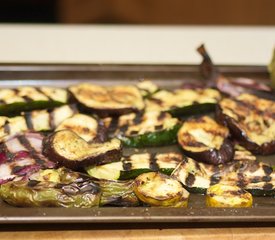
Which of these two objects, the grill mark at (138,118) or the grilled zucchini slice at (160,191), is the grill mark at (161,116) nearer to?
the grill mark at (138,118)

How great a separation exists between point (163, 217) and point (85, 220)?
261 mm

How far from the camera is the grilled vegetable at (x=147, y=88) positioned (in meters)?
3.02

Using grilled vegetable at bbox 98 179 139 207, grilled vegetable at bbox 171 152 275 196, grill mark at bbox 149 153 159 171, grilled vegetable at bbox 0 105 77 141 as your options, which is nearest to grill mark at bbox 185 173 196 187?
grilled vegetable at bbox 171 152 275 196

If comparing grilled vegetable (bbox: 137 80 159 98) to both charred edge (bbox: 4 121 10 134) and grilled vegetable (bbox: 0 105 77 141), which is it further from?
charred edge (bbox: 4 121 10 134)

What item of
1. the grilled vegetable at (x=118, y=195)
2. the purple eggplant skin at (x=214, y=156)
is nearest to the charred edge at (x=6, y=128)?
the grilled vegetable at (x=118, y=195)

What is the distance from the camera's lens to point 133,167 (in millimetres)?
2406

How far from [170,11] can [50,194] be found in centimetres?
385

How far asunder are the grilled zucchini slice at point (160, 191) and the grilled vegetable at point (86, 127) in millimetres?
400

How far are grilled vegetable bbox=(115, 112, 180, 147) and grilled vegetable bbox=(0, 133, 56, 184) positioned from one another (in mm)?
394

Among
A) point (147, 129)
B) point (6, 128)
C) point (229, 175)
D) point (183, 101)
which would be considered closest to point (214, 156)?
point (229, 175)

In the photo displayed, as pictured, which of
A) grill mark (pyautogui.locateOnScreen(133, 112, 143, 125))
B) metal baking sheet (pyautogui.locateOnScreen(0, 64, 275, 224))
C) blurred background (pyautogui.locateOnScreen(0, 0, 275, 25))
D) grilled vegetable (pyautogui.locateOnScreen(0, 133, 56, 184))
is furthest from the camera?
blurred background (pyautogui.locateOnScreen(0, 0, 275, 25))

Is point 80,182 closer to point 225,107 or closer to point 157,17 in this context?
point 225,107

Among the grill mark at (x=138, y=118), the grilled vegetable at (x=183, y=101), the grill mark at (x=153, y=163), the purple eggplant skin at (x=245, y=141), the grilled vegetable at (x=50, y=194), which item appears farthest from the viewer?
the grilled vegetable at (x=183, y=101)

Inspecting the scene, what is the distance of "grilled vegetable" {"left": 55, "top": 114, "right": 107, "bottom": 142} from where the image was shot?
258 cm
